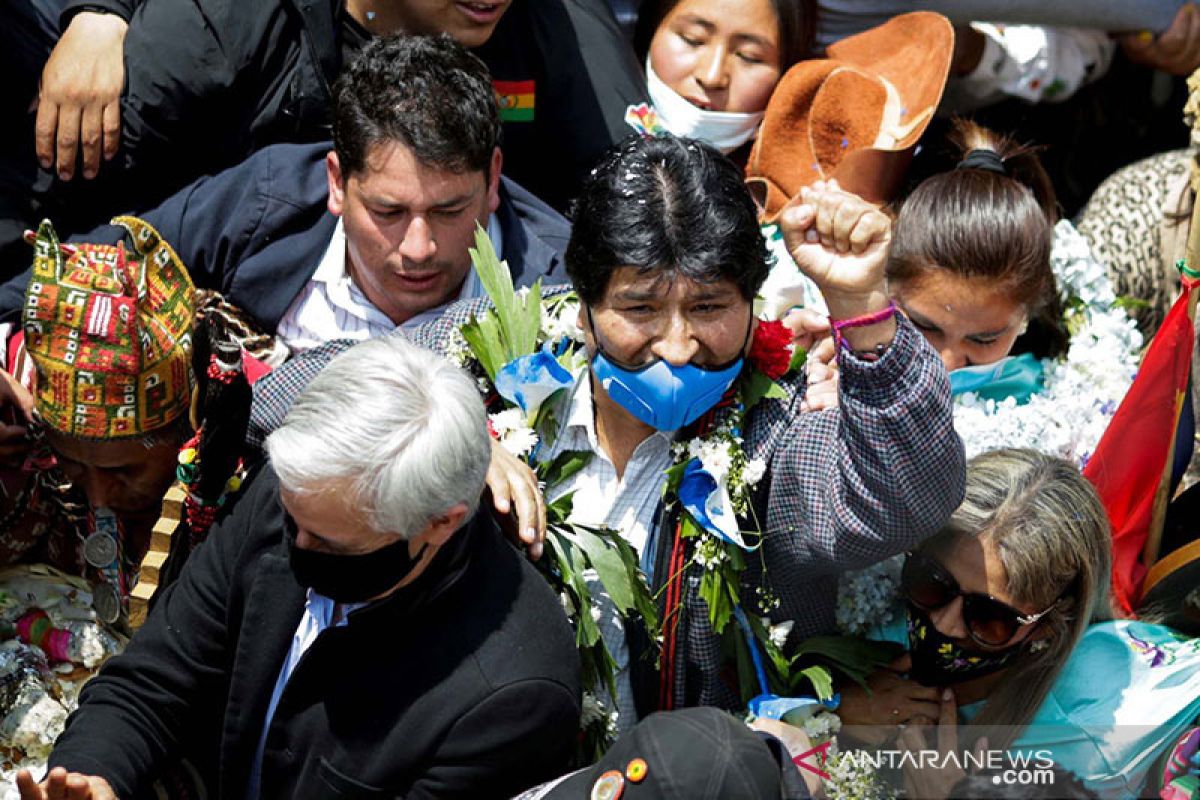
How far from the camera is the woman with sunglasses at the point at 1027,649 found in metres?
3.24

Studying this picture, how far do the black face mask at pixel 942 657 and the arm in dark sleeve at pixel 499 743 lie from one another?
0.95 m

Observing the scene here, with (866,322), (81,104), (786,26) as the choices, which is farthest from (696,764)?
(786,26)

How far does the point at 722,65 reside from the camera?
4664mm

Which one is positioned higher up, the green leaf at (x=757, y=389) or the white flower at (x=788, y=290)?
the green leaf at (x=757, y=389)

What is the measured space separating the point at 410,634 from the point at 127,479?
100 cm

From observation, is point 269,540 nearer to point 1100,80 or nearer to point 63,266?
point 63,266

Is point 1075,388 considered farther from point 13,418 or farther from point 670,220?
point 13,418

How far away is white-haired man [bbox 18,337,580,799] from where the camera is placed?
8.89 feet

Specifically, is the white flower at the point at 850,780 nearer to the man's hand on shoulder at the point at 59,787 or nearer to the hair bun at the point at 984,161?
the man's hand on shoulder at the point at 59,787

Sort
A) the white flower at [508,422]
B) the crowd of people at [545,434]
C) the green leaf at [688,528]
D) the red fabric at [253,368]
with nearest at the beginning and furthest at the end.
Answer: the crowd of people at [545,434], the green leaf at [688,528], the white flower at [508,422], the red fabric at [253,368]

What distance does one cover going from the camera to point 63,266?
3227 mm

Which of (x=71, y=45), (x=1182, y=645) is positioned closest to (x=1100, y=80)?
(x=1182, y=645)

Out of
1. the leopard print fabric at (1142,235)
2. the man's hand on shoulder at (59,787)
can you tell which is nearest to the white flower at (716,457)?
the man's hand on shoulder at (59,787)

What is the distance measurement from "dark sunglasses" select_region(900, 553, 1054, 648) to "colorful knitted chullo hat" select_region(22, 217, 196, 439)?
1811 mm
